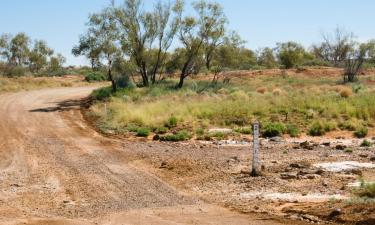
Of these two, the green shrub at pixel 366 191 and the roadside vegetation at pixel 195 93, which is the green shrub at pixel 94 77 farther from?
the green shrub at pixel 366 191

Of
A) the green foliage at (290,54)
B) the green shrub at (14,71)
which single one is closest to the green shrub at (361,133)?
the green foliage at (290,54)

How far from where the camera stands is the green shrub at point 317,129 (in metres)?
22.0

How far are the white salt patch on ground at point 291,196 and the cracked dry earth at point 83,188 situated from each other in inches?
46.3

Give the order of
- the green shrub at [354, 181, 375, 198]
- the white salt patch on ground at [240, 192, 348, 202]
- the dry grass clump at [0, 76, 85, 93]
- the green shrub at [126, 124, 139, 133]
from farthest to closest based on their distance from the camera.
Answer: the dry grass clump at [0, 76, 85, 93] → the green shrub at [126, 124, 139, 133] → the white salt patch on ground at [240, 192, 348, 202] → the green shrub at [354, 181, 375, 198]

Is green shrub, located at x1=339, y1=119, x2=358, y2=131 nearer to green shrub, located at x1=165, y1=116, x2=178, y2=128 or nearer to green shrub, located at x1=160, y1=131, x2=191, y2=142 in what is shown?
green shrub, located at x1=160, y1=131, x2=191, y2=142

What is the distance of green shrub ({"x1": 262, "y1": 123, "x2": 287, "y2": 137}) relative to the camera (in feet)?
71.2

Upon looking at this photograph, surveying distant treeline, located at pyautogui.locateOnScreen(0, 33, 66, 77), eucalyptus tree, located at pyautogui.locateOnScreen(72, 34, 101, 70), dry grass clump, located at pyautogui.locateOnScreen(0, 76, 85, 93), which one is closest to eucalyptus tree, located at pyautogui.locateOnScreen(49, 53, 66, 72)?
distant treeline, located at pyautogui.locateOnScreen(0, 33, 66, 77)

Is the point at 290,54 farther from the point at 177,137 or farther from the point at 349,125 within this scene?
the point at 177,137

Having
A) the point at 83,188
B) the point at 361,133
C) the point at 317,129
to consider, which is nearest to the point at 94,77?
the point at 317,129

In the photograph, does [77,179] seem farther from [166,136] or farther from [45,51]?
[45,51]

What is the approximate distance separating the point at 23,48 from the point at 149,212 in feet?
271

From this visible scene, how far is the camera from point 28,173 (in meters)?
14.1

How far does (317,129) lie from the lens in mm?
22219

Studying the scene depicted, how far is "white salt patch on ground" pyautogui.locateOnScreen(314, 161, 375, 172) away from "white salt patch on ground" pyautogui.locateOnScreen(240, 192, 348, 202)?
2.86 meters
